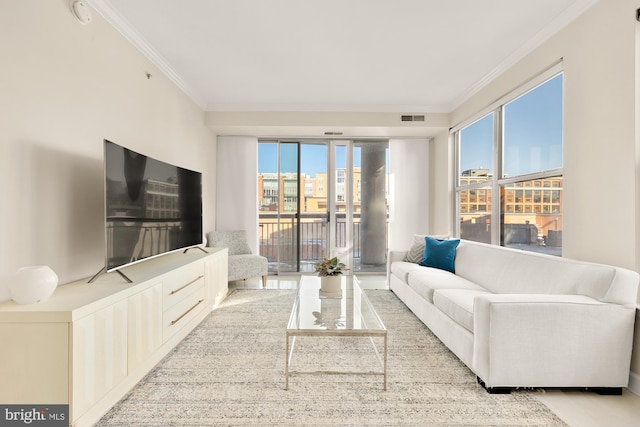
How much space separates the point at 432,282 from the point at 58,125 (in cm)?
308

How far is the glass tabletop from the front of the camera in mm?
2057

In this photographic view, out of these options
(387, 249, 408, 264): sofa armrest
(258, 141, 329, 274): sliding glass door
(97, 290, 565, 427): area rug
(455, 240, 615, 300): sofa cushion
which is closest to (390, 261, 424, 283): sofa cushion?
(387, 249, 408, 264): sofa armrest

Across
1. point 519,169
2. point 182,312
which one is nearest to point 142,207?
point 182,312

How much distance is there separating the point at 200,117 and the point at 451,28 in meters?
3.31

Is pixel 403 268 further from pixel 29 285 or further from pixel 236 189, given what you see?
pixel 29 285

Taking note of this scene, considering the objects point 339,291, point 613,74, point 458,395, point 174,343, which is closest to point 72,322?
point 174,343

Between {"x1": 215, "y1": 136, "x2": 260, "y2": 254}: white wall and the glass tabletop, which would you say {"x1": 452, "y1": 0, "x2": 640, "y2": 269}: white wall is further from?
{"x1": 215, "y1": 136, "x2": 260, "y2": 254}: white wall

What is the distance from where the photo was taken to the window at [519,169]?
2.88 metres

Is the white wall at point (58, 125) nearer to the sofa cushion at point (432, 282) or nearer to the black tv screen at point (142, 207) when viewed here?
the black tv screen at point (142, 207)

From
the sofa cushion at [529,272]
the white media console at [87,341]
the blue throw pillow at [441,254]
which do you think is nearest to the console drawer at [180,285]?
the white media console at [87,341]

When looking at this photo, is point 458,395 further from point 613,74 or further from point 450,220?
point 450,220

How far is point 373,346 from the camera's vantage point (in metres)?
2.58

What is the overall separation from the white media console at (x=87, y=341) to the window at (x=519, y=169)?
3.31 m

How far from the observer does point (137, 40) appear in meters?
2.82
